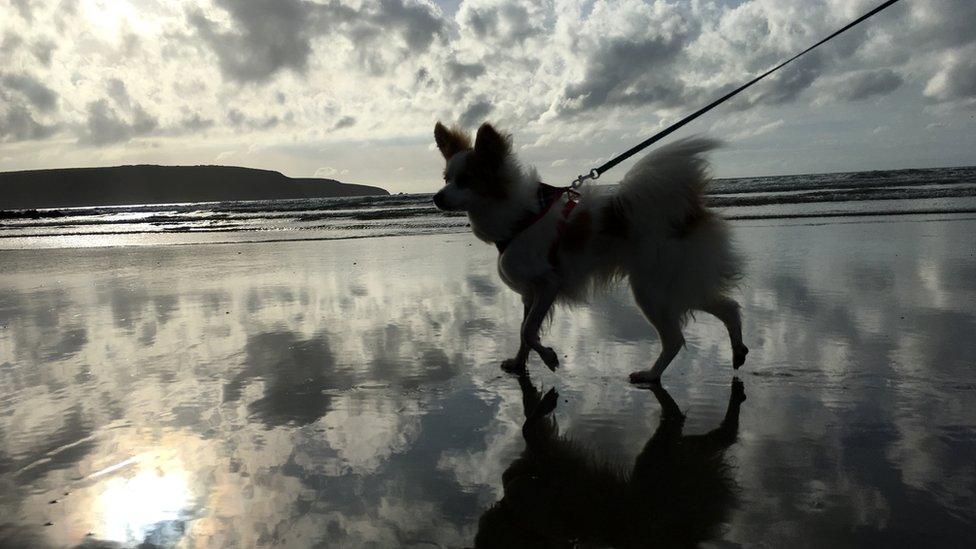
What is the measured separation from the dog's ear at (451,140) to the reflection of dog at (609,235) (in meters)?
0.15

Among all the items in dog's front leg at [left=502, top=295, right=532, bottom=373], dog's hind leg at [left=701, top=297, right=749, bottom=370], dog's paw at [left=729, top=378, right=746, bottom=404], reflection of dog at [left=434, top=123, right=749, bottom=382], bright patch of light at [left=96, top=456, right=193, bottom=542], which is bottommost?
bright patch of light at [left=96, top=456, right=193, bottom=542]

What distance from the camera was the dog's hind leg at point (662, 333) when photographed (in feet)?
13.0

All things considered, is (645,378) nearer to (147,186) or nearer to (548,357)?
(548,357)

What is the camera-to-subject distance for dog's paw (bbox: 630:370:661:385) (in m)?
3.92

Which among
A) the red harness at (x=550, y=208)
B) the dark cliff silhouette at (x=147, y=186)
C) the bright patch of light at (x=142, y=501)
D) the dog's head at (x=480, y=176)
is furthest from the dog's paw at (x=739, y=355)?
the dark cliff silhouette at (x=147, y=186)

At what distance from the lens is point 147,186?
96.8 metres

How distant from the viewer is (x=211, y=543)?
224 centimetres

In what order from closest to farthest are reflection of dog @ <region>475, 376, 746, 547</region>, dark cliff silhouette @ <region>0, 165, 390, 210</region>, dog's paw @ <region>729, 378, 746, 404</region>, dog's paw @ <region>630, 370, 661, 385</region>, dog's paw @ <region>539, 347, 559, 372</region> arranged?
1. reflection of dog @ <region>475, 376, 746, 547</region>
2. dog's paw @ <region>729, 378, 746, 404</region>
3. dog's paw @ <region>630, 370, 661, 385</region>
4. dog's paw @ <region>539, 347, 559, 372</region>
5. dark cliff silhouette @ <region>0, 165, 390, 210</region>

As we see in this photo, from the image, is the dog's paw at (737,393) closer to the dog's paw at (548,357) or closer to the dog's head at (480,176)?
the dog's paw at (548,357)

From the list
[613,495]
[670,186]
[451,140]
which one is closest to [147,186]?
[451,140]

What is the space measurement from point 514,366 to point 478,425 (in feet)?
3.23

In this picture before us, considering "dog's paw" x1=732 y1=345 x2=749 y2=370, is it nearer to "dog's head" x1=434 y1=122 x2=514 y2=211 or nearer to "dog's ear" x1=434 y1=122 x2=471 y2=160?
"dog's head" x1=434 y1=122 x2=514 y2=211

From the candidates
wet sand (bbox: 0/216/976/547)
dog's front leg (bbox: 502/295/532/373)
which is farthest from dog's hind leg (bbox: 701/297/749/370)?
dog's front leg (bbox: 502/295/532/373)

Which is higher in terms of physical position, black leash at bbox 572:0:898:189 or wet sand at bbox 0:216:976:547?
black leash at bbox 572:0:898:189
